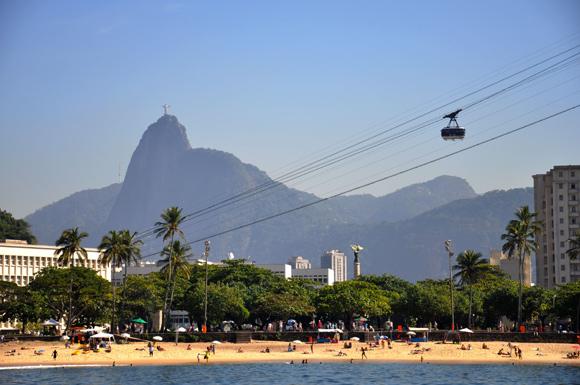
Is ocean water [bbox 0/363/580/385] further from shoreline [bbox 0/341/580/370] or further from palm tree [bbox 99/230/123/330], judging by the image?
palm tree [bbox 99/230/123/330]

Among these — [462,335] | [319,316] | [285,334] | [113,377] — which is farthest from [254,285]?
[113,377]

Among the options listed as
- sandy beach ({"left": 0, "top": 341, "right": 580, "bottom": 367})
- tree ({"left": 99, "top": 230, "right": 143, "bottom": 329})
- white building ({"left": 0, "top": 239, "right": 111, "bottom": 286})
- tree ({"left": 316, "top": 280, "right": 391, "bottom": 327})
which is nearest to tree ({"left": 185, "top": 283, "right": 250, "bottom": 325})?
tree ({"left": 99, "top": 230, "right": 143, "bottom": 329})

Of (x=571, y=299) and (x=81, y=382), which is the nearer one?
(x=81, y=382)

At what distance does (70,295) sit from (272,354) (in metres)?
32.0

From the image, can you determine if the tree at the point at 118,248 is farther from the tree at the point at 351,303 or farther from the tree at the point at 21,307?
the tree at the point at 351,303

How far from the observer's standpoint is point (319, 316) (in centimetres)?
14800

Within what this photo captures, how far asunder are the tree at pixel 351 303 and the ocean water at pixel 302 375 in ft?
93.5

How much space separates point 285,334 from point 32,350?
32966 mm

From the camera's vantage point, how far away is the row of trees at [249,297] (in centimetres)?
13325

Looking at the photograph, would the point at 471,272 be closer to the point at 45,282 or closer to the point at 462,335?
the point at 462,335

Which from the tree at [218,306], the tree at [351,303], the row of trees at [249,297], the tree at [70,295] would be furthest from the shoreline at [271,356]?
the tree at [218,306]

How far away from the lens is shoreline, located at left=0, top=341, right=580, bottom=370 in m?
108

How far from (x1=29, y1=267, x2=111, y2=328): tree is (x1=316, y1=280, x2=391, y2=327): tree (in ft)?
107

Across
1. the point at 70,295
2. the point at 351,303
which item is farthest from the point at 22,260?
the point at 351,303
